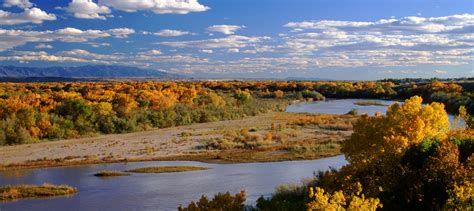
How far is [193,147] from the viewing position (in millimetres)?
45438

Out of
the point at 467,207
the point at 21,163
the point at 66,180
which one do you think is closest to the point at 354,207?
the point at 467,207

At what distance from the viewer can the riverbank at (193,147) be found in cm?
4012

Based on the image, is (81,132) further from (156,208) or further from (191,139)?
(156,208)

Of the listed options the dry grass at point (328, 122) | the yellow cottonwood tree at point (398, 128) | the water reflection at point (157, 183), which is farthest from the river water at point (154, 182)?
the dry grass at point (328, 122)

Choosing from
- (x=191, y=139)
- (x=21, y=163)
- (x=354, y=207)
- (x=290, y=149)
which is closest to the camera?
(x=354, y=207)

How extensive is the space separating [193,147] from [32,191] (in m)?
18.5

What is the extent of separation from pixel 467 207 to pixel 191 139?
3793cm

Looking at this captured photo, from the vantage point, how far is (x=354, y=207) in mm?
10312

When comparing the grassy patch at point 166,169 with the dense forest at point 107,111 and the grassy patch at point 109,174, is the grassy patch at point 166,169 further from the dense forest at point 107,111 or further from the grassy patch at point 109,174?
the dense forest at point 107,111

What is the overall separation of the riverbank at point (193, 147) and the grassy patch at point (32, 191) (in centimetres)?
841

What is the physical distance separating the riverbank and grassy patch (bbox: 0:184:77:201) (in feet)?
27.6

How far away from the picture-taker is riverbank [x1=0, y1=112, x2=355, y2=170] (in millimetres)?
40125

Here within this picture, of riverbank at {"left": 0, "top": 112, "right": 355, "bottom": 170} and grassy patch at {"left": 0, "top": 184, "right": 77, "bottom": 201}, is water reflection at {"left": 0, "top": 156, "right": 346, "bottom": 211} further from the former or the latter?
riverbank at {"left": 0, "top": 112, "right": 355, "bottom": 170}

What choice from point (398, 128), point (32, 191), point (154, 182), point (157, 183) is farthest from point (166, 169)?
point (398, 128)
